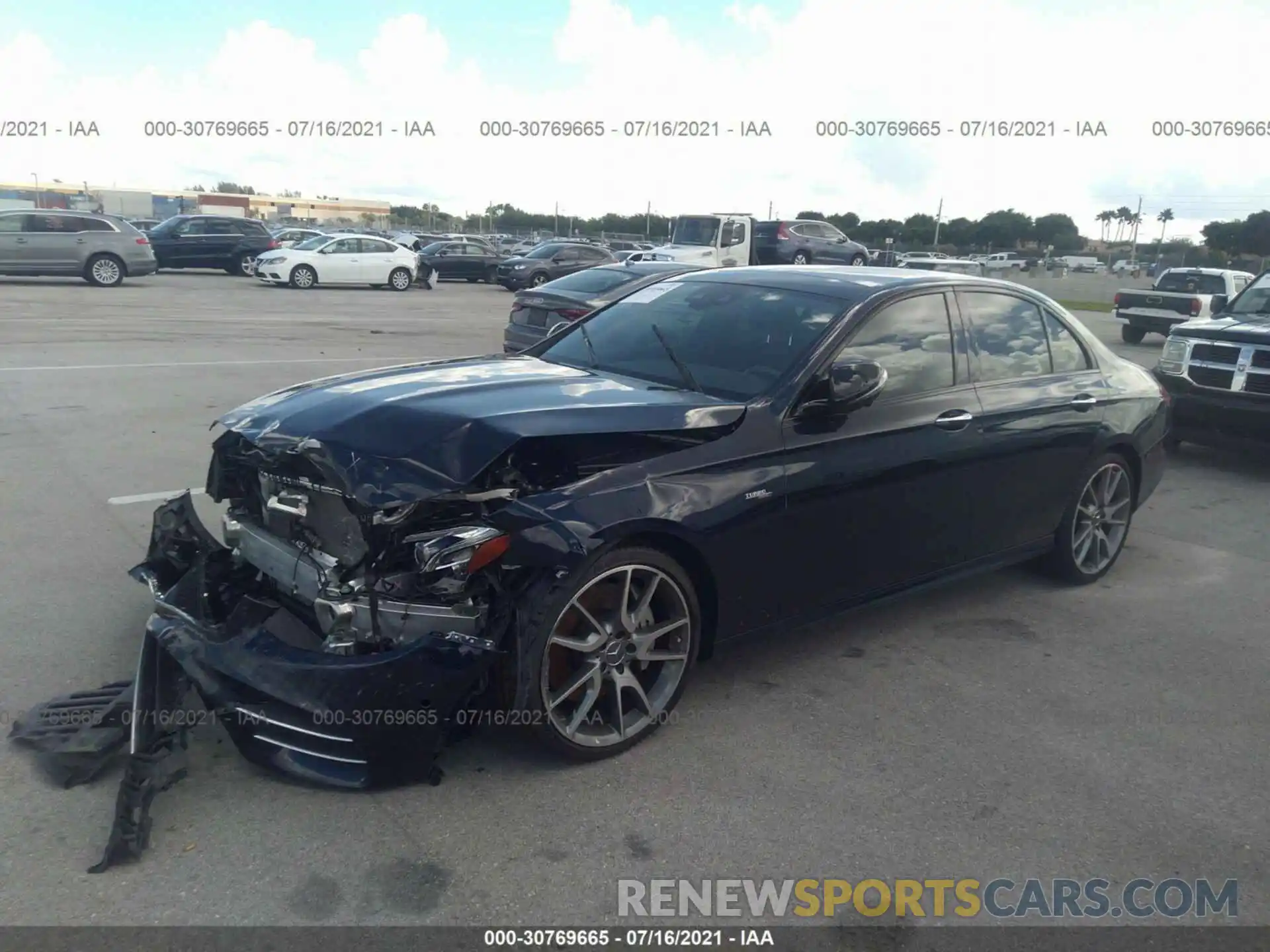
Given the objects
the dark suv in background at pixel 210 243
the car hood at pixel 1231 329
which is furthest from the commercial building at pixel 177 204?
the car hood at pixel 1231 329

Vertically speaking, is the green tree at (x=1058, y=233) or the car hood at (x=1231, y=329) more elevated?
the green tree at (x=1058, y=233)

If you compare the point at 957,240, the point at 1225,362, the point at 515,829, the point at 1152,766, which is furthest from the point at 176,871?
the point at 957,240

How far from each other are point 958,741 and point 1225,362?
6459mm

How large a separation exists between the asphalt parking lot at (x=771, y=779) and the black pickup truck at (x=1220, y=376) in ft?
8.00

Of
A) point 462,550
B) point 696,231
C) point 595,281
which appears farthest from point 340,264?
point 462,550

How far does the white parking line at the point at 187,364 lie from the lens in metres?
11.4

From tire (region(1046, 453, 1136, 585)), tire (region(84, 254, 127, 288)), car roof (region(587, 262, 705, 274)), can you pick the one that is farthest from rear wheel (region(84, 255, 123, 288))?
tire (region(1046, 453, 1136, 585))

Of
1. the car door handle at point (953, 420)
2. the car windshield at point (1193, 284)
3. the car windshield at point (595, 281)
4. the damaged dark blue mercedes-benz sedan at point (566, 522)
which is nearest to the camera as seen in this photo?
the damaged dark blue mercedes-benz sedan at point (566, 522)

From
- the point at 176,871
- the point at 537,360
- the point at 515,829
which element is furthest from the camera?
the point at 537,360

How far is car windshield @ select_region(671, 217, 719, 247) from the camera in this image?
30078 millimetres

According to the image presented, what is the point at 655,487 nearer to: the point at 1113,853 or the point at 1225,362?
the point at 1113,853

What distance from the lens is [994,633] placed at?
16.8 feet

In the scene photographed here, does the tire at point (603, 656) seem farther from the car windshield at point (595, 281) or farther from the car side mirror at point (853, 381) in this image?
the car windshield at point (595, 281)

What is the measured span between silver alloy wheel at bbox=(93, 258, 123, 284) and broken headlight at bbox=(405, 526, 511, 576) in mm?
23348
